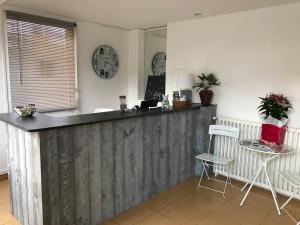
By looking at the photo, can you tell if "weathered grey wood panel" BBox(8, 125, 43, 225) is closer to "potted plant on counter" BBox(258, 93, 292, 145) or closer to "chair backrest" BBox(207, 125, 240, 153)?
"chair backrest" BBox(207, 125, 240, 153)

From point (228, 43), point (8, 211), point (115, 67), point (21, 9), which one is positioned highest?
point (21, 9)

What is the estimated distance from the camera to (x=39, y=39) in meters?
3.48

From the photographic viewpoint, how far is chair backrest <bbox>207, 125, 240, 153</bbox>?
314 centimetres

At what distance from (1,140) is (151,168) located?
2118 millimetres

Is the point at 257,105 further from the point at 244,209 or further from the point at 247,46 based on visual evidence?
the point at 244,209

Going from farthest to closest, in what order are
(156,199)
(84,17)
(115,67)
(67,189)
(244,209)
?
(115,67) → (84,17) → (156,199) → (244,209) → (67,189)

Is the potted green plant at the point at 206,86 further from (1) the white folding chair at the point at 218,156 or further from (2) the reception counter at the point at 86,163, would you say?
(2) the reception counter at the point at 86,163

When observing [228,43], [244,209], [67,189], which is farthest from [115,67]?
[244,209]

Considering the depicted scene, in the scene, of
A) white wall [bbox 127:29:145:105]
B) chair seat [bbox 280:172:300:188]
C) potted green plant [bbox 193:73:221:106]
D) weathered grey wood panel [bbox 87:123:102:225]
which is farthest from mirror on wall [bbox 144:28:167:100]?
chair seat [bbox 280:172:300:188]

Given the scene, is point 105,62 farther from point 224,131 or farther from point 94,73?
point 224,131

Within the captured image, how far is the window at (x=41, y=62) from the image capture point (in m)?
3.28

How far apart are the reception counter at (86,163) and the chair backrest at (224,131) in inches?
22.3

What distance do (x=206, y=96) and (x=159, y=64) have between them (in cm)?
153

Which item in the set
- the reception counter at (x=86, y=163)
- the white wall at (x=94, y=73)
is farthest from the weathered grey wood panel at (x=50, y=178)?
the white wall at (x=94, y=73)
